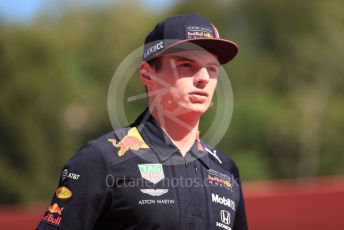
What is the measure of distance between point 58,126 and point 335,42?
46.6 feet

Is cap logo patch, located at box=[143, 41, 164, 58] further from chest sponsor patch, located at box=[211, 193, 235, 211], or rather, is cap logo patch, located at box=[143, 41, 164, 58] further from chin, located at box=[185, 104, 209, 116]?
chest sponsor patch, located at box=[211, 193, 235, 211]

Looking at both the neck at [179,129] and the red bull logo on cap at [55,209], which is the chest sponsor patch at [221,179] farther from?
the red bull logo on cap at [55,209]

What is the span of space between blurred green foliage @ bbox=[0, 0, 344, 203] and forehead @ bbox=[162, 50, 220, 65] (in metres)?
30.5

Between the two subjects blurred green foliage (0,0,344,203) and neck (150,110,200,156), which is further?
blurred green foliage (0,0,344,203)

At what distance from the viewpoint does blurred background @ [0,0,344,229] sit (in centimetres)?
3494

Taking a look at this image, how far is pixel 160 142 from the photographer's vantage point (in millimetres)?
3777

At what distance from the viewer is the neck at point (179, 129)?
375cm

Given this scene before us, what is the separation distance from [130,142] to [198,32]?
62 centimetres

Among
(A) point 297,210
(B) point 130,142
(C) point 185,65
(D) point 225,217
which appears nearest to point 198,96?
(C) point 185,65

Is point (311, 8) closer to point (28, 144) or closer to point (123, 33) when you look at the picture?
point (123, 33)

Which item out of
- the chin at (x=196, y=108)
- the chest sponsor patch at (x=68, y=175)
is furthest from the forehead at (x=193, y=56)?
the chest sponsor patch at (x=68, y=175)

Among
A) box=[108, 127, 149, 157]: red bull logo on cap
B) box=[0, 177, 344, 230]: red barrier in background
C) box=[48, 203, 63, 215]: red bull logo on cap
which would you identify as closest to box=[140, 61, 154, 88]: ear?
box=[108, 127, 149, 157]: red bull logo on cap

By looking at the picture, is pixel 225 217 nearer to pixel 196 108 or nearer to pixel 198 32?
pixel 196 108

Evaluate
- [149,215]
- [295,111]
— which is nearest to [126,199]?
[149,215]
